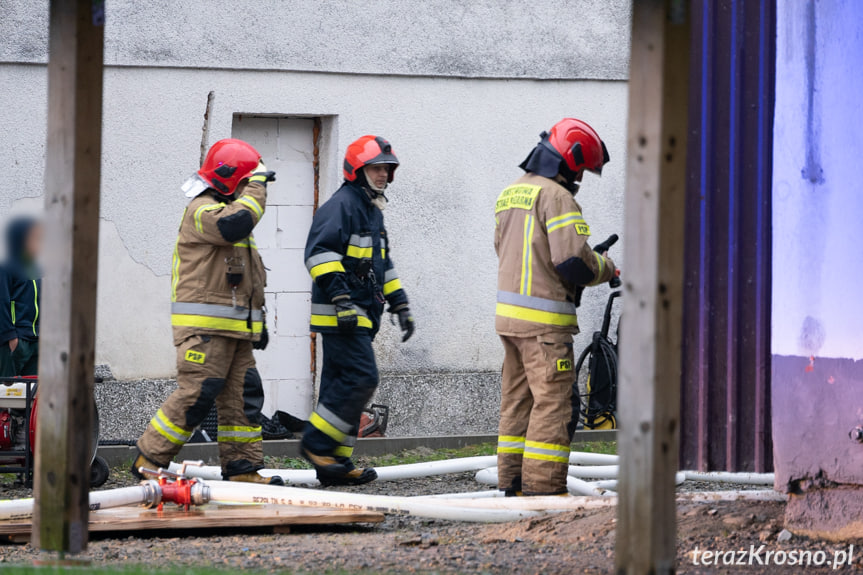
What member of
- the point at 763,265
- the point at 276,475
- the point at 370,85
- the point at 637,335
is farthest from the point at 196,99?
the point at 637,335

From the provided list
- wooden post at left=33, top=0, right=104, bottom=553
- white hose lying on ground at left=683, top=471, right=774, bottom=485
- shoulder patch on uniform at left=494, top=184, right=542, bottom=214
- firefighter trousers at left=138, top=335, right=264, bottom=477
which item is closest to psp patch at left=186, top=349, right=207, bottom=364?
firefighter trousers at left=138, top=335, right=264, bottom=477

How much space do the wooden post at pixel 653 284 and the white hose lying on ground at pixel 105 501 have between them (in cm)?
335

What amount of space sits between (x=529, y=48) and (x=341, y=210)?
420 cm

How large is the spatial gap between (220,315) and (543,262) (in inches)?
81.6

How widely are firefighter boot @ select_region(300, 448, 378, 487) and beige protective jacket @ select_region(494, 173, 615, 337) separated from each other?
5.53 feet

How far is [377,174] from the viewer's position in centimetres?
816

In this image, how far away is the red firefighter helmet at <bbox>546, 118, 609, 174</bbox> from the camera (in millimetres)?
6984

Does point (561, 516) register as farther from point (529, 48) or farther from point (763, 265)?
point (529, 48)

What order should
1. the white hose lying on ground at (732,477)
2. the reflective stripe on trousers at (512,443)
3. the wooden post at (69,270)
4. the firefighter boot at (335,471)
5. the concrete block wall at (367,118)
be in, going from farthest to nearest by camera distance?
the concrete block wall at (367,118), the firefighter boot at (335,471), the white hose lying on ground at (732,477), the reflective stripe on trousers at (512,443), the wooden post at (69,270)

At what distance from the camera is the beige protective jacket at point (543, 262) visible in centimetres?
674

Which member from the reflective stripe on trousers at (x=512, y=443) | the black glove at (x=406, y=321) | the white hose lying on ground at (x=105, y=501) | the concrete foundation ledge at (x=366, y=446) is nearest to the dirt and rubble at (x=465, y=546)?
the white hose lying on ground at (x=105, y=501)

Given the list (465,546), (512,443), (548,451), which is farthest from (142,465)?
(465,546)

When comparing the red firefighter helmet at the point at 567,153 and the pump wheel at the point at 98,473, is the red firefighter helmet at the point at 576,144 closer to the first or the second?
the red firefighter helmet at the point at 567,153

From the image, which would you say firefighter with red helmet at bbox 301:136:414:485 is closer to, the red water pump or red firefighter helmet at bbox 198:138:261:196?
red firefighter helmet at bbox 198:138:261:196
